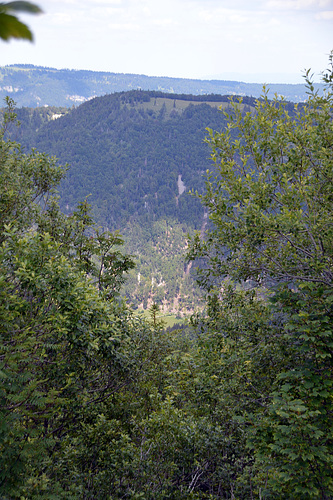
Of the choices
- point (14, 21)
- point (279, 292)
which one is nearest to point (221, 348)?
point (279, 292)

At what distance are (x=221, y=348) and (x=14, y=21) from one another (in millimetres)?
12463

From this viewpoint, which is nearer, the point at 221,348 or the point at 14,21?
the point at 14,21

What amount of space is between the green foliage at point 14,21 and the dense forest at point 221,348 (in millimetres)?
7853

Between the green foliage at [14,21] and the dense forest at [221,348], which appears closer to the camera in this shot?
the green foliage at [14,21]

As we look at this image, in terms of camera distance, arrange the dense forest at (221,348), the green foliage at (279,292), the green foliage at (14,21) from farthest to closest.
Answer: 1. the green foliage at (279,292)
2. the dense forest at (221,348)
3. the green foliage at (14,21)

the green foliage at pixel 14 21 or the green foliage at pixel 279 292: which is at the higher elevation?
the green foliage at pixel 14 21

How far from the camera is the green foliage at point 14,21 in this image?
4.72 feet

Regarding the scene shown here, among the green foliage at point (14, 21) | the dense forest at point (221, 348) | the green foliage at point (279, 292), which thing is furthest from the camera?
the green foliage at point (279, 292)

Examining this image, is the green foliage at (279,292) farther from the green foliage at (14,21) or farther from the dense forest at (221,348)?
the green foliage at (14,21)

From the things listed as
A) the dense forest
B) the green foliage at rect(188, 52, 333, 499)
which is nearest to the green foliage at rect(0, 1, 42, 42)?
the dense forest

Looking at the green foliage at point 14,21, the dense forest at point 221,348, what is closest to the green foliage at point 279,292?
the dense forest at point 221,348

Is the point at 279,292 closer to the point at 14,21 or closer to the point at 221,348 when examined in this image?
the point at 221,348

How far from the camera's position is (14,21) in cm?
158

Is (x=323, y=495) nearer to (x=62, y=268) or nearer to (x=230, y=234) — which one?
(x=230, y=234)
